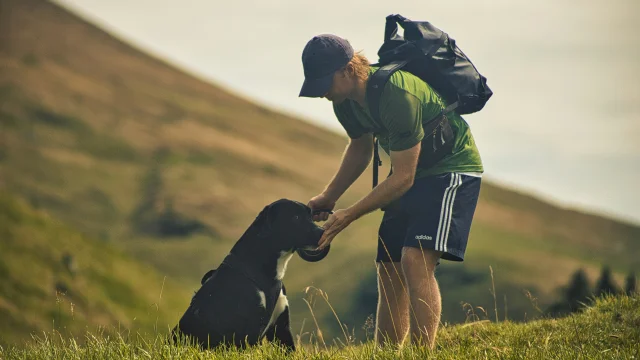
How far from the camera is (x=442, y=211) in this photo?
5.42 m

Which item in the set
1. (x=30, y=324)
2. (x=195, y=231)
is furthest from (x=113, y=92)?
(x=30, y=324)

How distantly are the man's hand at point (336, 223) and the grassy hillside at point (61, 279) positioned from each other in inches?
1257

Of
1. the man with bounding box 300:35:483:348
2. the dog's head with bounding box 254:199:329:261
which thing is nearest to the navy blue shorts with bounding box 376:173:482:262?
the man with bounding box 300:35:483:348

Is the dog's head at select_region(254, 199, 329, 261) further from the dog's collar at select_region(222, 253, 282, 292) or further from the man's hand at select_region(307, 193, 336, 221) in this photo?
the dog's collar at select_region(222, 253, 282, 292)

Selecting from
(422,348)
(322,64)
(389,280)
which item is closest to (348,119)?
(322,64)

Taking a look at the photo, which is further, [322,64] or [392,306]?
[392,306]

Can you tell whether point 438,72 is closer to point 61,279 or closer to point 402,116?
point 402,116

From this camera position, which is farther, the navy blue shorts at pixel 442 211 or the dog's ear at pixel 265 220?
the dog's ear at pixel 265 220

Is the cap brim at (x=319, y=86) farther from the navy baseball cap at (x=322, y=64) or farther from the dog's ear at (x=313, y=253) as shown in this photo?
the dog's ear at (x=313, y=253)

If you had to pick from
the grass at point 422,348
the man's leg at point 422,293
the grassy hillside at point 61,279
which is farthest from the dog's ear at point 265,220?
the grassy hillside at point 61,279

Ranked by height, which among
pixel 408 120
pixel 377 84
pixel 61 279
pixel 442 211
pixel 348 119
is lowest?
pixel 61 279

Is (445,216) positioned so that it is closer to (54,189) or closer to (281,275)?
(281,275)

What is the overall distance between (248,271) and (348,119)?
141cm

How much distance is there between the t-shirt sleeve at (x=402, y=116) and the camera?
5195mm
